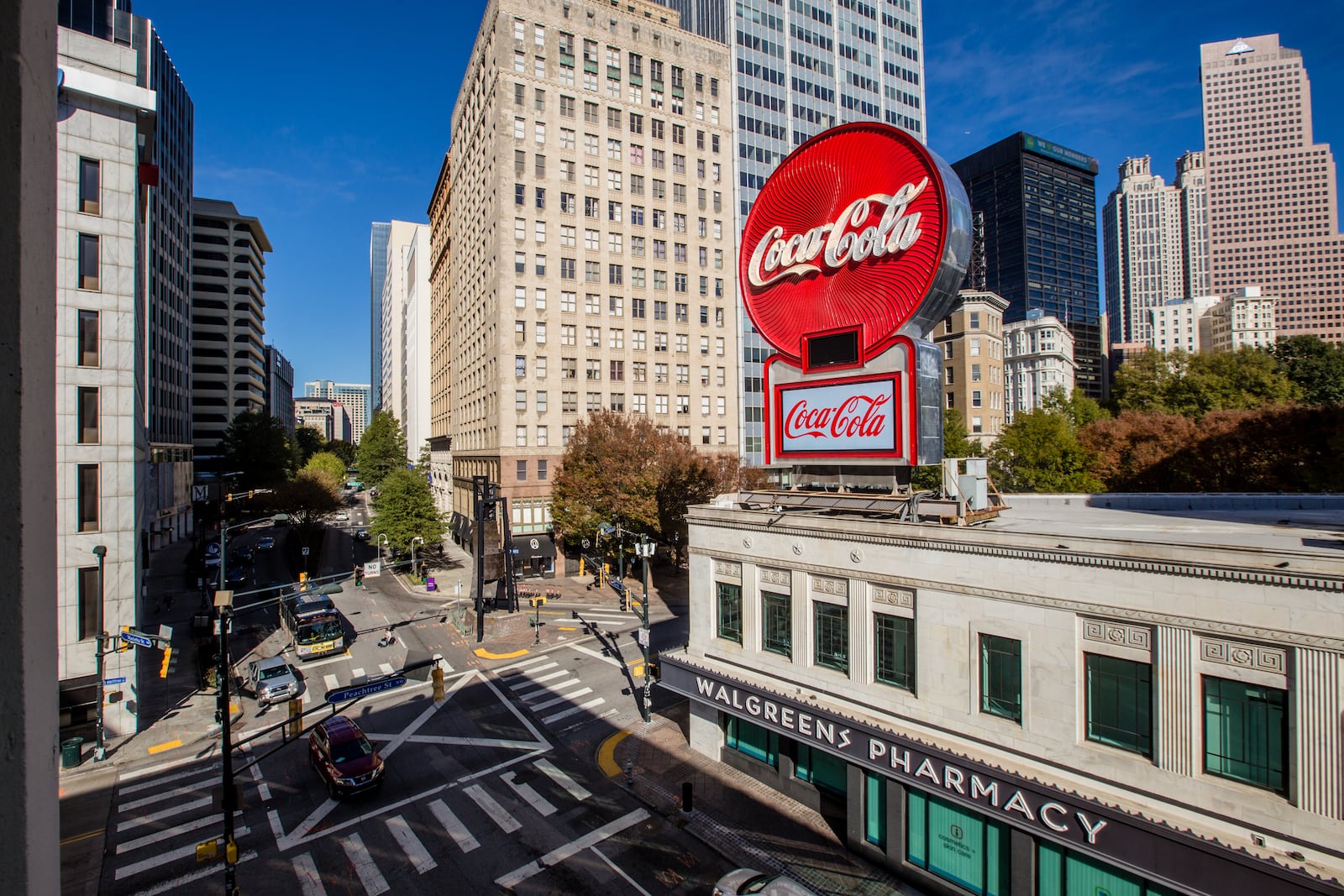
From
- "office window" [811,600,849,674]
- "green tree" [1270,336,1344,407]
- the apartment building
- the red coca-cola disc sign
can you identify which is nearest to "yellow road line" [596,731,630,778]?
"office window" [811,600,849,674]

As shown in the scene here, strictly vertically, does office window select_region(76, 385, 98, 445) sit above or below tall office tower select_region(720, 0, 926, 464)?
below

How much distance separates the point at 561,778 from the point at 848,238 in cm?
2056

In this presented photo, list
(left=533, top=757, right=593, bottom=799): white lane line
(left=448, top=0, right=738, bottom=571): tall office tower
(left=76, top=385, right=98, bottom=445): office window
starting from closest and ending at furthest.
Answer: (left=533, top=757, right=593, bottom=799): white lane line
(left=76, top=385, right=98, bottom=445): office window
(left=448, top=0, right=738, bottom=571): tall office tower

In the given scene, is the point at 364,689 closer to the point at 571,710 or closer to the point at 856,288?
the point at 571,710

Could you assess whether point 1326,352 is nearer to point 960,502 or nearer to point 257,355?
point 960,502

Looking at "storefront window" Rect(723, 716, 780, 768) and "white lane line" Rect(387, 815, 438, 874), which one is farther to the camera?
"storefront window" Rect(723, 716, 780, 768)

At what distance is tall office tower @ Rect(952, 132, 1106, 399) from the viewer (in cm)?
17838

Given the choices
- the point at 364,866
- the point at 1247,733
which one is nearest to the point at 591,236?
the point at 364,866

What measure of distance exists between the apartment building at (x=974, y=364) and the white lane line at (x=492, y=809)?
62284 millimetres

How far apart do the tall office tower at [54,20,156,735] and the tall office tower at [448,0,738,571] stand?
27861 mm

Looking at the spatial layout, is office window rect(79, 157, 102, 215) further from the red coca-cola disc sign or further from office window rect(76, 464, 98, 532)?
the red coca-cola disc sign

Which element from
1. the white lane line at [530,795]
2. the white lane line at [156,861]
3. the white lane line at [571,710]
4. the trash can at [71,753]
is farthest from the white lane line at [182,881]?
the white lane line at [571,710]

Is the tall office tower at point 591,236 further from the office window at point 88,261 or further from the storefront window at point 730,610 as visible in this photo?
the storefront window at point 730,610

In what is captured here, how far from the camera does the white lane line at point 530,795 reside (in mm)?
20062
